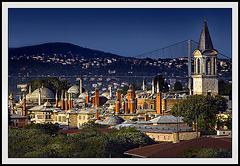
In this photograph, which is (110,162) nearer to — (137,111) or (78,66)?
(137,111)

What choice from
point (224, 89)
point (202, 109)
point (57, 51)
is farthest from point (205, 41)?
point (57, 51)

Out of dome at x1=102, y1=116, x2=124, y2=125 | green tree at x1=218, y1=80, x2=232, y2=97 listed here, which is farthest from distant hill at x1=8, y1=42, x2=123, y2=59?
dome at x1=102, y1=116, x2=124, y2=125

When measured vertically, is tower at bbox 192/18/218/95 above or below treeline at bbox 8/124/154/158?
above

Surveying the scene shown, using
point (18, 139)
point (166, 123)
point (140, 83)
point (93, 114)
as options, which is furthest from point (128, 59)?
point (18, 139)

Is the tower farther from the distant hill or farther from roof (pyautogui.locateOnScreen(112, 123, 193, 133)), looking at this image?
the distant hill

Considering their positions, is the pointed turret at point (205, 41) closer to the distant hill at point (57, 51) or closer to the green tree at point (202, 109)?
the green tree at point (202, 109)

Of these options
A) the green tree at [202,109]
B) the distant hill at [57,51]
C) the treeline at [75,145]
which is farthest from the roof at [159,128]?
the distant hill at [57,51]
